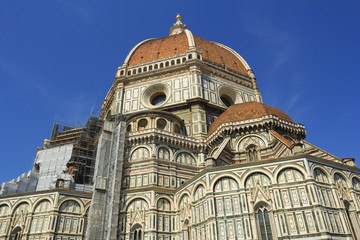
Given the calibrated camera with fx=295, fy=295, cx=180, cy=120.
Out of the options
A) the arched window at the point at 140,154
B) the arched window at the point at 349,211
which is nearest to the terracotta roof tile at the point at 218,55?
the arched window at the point at 140,154

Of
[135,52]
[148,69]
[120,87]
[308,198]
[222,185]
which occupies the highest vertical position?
[135,52]

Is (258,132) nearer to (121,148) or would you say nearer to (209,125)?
(209,125)

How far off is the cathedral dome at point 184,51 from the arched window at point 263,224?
74.3ft

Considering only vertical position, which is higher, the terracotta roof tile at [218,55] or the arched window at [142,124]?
the terracotta roof tile at [218,55]

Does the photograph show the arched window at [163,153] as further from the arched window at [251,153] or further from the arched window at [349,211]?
the arched window at [349,211]

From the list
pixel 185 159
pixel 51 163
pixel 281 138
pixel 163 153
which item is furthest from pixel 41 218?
pixel 281 138

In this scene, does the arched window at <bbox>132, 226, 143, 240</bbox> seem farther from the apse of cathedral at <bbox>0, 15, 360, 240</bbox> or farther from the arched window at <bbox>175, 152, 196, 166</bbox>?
the arched window at <bbox>175, 152, 196, 166</bbox>

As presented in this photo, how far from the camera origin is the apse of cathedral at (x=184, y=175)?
18047mm

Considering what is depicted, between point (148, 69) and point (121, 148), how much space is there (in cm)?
1364

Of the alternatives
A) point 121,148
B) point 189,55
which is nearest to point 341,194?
point 121,148

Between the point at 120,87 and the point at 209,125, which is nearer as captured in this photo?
the point at 209,125

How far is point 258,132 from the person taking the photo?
2481 centimetres

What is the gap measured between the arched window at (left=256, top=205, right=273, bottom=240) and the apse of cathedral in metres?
0.06

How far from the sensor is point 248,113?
26406 mm
